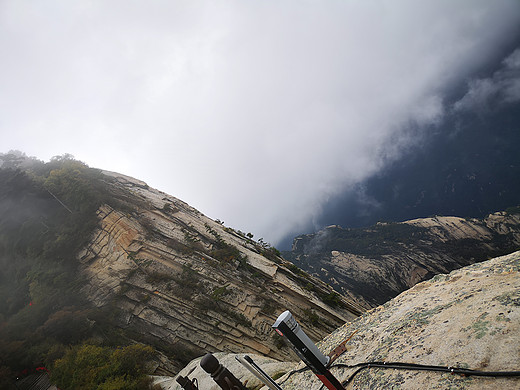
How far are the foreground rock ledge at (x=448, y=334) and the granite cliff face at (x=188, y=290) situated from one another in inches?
698

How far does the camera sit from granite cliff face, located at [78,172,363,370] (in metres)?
20.7

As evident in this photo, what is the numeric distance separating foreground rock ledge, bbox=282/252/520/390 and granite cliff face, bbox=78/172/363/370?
17.7 meters

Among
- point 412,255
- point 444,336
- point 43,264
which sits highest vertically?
point 43,264

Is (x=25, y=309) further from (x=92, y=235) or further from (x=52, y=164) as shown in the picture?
(x=52, y=164)

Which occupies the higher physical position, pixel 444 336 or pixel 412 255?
pixel 444 336

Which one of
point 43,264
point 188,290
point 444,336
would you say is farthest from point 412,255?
point 43,264

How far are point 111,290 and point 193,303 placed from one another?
870cm

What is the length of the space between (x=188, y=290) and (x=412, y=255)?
72.0m

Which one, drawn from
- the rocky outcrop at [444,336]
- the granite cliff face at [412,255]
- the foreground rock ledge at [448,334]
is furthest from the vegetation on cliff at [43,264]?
the granite cliff face at [412,255]

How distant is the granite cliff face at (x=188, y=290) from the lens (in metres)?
20.7

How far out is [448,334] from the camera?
3.62 m

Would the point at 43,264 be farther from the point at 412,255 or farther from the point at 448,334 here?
the point at 412,255

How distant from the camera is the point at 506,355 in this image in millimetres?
2641

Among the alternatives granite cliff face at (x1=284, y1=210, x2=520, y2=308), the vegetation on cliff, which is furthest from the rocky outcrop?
granite cliff face at (x1=284, y1=210, x2=520, y2=308)
